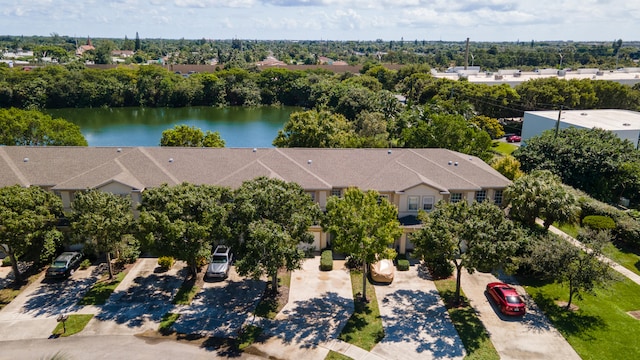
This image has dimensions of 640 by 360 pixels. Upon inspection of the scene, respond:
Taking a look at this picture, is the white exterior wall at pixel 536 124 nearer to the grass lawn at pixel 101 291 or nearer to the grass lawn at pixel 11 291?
the grass lawn at pixel 101 291

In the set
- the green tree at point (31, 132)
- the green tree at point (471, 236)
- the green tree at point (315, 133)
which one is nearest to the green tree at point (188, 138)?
the green tree at point (315, 133)

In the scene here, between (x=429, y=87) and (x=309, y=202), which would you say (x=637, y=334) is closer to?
(x=309, y=202)

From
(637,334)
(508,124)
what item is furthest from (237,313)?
(508,124)

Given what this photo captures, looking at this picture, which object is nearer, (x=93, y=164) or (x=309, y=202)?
(x=309, y=202)

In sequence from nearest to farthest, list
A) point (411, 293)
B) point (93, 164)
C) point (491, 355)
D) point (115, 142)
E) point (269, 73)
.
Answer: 1. point (491, 355)
2. point (411, 293)
3. point (93, 164)
4. point (115, 142)
5. point (269, 73)

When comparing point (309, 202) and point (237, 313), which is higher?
point (309, 202)

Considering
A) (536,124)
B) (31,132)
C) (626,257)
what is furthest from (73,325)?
(536,124)
